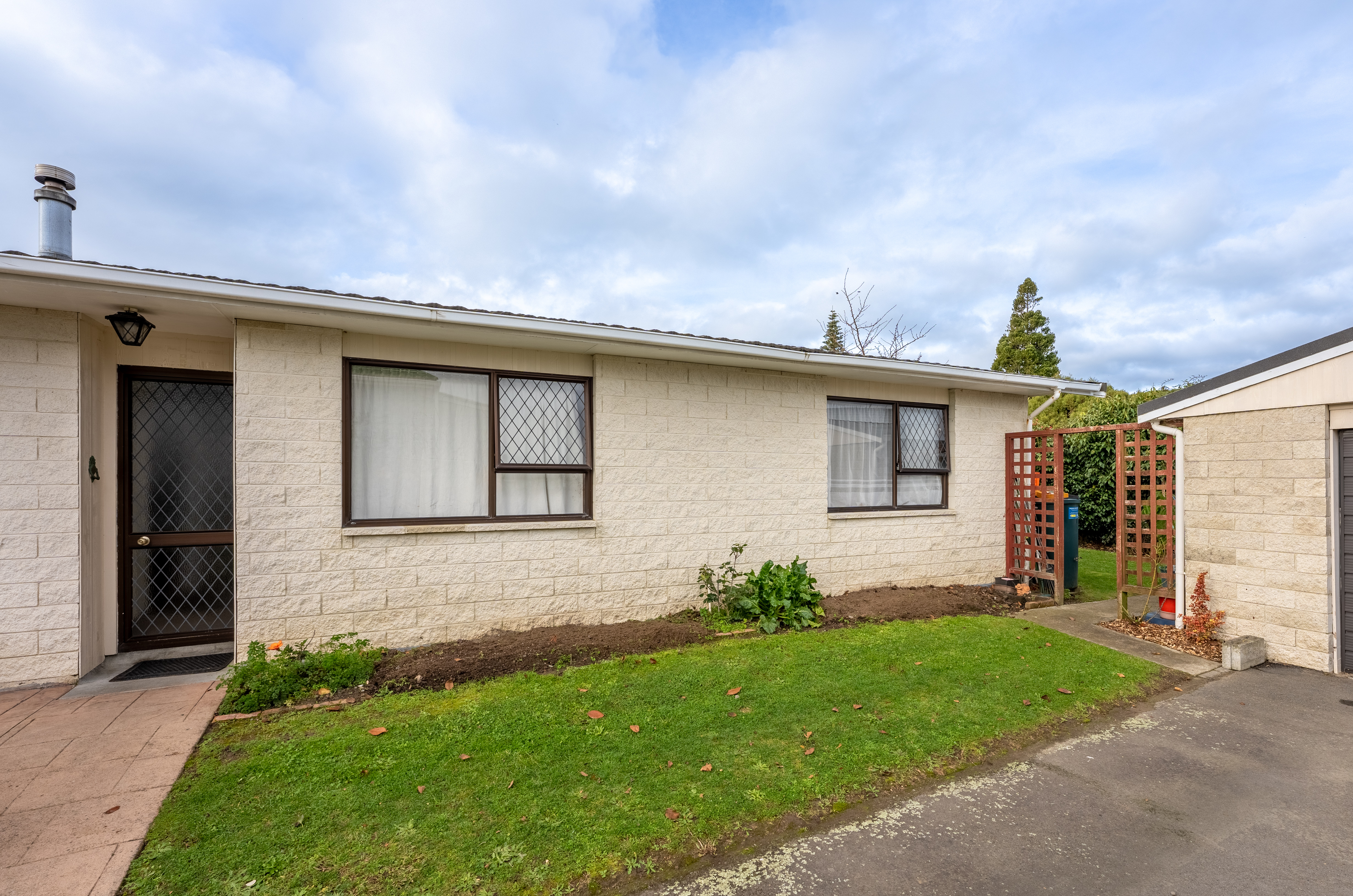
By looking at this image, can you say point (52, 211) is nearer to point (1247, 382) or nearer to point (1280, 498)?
point (1247, 382)

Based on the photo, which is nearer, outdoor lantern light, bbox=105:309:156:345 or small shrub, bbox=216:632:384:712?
small shrub, bbox=216:632:384:712

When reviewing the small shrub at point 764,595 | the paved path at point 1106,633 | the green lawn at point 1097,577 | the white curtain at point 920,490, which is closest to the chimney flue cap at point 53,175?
the small shrub at point 764,595

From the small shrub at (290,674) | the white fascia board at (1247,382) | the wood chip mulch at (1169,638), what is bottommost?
the wood chip mulch at (1169,638)

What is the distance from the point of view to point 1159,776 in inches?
122

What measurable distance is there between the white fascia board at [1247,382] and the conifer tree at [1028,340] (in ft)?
72.2

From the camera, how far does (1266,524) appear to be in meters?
4.99

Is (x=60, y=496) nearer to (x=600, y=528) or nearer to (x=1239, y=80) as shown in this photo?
(x=600, y=528)

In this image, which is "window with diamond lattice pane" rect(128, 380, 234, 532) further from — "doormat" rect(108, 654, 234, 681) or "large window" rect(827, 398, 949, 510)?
"large window" rect(827, 398, 949, 510)

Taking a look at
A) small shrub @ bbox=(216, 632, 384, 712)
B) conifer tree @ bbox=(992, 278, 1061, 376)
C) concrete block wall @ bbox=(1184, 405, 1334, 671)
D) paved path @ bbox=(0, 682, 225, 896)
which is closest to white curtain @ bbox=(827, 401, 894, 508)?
concrete block wall @ bbox=(1184, 405, 1334, 671)

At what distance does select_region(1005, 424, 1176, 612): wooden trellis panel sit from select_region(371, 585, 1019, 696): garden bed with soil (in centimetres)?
109

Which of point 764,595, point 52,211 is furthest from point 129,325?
point 764,595

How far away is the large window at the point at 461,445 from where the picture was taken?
4.92 metres

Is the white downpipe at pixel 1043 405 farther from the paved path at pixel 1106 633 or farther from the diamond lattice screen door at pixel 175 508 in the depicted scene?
the diamond lattice screen door at pixel 175 508

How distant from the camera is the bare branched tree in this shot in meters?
17.3
